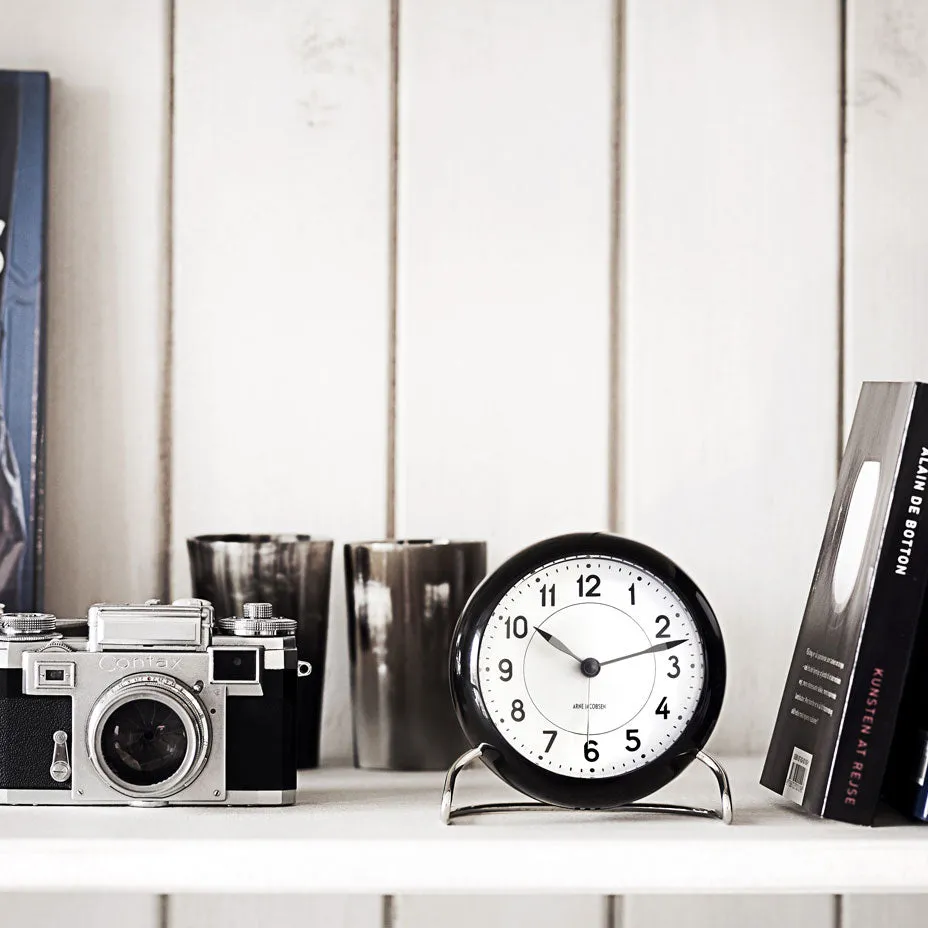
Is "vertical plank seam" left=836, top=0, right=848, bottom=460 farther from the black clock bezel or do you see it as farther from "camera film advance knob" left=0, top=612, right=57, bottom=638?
"camera film advance knob" left=0, top=612, right=57, bottom=638

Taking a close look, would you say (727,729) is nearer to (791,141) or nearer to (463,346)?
(463,346)

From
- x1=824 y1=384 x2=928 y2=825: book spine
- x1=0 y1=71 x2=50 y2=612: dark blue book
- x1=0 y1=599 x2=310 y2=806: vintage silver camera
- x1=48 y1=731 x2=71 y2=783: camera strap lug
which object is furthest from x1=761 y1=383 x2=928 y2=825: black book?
x1=0 y1=71 x2=50 y2=612: dark blue book

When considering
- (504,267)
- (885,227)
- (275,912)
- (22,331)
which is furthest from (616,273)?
(275,912)

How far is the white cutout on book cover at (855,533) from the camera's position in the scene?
0.66 m

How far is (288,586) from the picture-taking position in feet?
2.59

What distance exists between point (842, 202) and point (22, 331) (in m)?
0.62

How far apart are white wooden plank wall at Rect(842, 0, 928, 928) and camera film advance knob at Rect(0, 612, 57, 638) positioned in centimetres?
59

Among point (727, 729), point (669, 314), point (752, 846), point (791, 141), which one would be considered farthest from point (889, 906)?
point (791, 141)

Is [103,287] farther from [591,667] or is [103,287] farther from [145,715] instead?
[591,667]

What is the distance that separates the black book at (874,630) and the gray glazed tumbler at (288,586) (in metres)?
0.33

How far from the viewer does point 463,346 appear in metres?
0.88

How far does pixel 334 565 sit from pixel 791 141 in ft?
1.57

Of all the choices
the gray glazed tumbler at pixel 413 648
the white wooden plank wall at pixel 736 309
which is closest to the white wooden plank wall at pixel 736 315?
the white wooden plank wall at pixel 736 309

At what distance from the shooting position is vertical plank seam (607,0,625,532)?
0.88m
